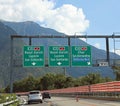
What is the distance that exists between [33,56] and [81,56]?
6.06 meters

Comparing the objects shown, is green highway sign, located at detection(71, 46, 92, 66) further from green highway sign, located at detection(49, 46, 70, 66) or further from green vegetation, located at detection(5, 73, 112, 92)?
green vegetation, located at detection(5, 73, 112, 92)

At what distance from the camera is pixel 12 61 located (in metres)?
51.2

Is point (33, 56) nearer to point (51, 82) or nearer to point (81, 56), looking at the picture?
point (81, 56)

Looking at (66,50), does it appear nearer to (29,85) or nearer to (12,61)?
(12,61)

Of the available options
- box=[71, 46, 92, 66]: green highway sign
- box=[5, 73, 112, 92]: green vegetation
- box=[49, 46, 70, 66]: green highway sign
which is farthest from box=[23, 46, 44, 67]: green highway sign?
box=[5, 73, 112, 92]: green vegetation

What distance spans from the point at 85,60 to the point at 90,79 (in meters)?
99.8

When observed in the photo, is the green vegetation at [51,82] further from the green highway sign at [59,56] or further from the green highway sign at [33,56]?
the green highway sign at [33,56]

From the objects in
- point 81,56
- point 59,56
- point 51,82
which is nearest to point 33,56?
point 59,56

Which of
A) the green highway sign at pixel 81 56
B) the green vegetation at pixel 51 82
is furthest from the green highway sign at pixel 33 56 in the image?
the green vegetation at pixel 51 82

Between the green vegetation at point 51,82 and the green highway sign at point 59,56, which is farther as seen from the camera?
the green vegetation at point 51,82

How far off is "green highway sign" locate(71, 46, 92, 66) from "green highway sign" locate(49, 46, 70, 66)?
2.55 feet

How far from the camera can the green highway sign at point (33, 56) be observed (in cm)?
4978

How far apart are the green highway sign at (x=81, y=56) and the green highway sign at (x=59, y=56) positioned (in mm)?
778

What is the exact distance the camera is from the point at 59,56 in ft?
165
